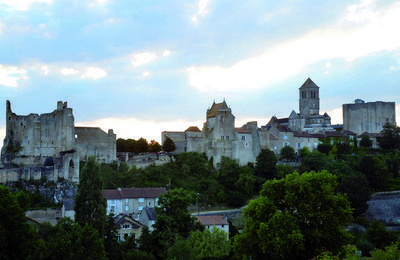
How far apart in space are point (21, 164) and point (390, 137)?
5677 centimetres

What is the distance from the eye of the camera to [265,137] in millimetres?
77250

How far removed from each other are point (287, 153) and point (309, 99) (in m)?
26.2

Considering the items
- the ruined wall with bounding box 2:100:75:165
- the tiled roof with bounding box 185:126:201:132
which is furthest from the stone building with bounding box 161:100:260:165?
the ruined wall with bounding box 2:100:75:165

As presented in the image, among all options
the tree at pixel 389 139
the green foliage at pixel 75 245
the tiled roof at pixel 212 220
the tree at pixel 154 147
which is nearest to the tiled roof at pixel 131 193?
the tiled roof at pixel 212 220

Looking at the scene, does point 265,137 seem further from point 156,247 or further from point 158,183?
point 156,247

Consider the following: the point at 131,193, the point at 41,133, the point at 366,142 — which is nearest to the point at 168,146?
the point at 41,133

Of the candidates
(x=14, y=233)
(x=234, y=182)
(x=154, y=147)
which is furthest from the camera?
(x=154, y=147)

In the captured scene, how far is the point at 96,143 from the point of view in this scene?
68.9 m

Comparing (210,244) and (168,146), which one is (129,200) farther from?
(168,146)

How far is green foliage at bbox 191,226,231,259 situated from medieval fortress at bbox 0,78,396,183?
20.7 m

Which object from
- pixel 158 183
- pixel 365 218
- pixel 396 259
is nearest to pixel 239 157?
pixel 158 183

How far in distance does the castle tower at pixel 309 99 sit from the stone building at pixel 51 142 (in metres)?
45.5

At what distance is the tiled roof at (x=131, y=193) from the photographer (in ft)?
183

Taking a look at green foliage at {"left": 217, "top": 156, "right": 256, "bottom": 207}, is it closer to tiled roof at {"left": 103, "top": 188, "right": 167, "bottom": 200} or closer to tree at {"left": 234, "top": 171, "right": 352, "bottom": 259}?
tiled roof at {"left": 103, "top": 188, "right": 167, "bottom": 200}
